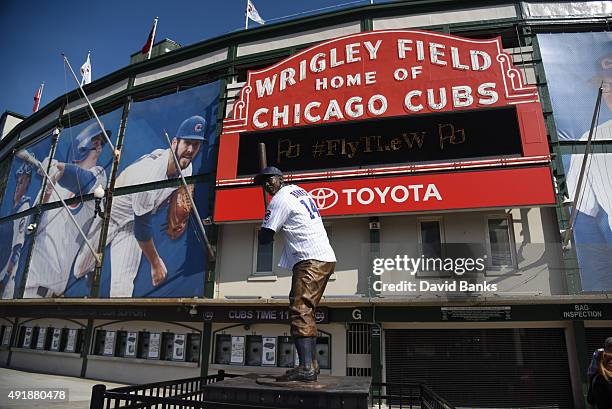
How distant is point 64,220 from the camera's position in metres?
19.5

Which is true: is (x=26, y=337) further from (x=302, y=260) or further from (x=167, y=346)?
(x=302, y=260)

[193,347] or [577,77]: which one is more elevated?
[577,77]

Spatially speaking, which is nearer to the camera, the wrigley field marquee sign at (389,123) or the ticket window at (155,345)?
the wrigley field marquee sign at (389,123)

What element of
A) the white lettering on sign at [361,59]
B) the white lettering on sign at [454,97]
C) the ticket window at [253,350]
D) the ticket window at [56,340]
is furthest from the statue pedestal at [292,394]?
the ticket window at [56,340]

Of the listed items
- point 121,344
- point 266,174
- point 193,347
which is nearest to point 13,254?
point 121,344

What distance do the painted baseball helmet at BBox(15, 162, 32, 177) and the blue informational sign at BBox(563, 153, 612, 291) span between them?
25.5 metres

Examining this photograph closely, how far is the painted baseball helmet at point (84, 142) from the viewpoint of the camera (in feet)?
66.0

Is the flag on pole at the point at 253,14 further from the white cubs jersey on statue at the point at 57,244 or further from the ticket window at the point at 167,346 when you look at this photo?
the ticket window at the point at 167,346

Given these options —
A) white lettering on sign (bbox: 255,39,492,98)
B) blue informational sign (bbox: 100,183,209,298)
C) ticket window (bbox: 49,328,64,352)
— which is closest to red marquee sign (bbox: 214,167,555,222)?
blue informational sign (bbox: 100,183,209,298)

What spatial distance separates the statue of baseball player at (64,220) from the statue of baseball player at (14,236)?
2.00 metres

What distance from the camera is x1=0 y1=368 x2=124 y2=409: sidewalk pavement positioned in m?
Result: 9.87

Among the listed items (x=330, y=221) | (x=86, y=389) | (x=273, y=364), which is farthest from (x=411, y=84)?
(x=86, y=389)

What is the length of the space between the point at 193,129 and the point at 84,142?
7.12 m

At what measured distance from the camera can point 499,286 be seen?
11.3 metres
